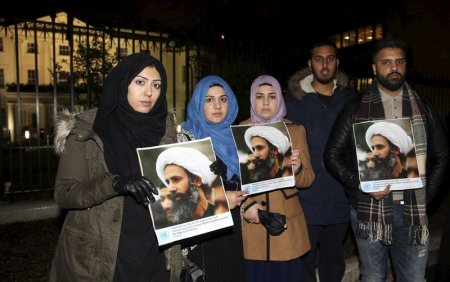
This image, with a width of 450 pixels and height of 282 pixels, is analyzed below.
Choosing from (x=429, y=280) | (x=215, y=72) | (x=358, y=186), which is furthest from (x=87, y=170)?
(x=215, y=72)

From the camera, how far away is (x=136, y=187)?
221 centimetres

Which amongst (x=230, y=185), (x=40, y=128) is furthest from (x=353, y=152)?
(x=40, y=128)

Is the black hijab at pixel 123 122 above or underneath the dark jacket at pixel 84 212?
above

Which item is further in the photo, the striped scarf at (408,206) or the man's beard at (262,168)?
the striped scarf at (408,206)

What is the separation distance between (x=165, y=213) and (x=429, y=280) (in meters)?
4.07

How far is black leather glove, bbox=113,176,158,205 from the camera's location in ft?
7.23

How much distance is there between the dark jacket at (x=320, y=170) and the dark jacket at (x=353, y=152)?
38 centimetres

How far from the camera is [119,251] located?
7.94ft

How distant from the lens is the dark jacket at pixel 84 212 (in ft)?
7.69

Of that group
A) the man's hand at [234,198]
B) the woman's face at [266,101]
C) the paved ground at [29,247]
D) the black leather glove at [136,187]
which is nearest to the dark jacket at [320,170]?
the woman's face at [266,101]

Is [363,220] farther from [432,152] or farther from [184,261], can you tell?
[184,261]

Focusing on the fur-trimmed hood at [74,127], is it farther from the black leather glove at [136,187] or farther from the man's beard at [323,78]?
the man's beard at [323,78]

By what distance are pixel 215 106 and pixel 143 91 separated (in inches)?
32.1

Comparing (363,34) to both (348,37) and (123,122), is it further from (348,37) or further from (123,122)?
(123,122)
